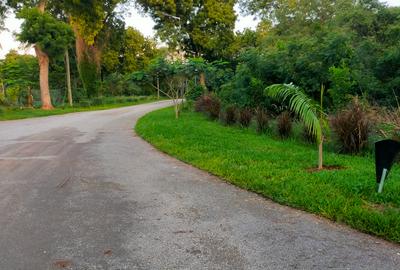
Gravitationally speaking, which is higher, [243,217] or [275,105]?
[275,105]

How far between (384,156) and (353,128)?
11.0ft

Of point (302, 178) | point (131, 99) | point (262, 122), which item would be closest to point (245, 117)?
point (262, 122)

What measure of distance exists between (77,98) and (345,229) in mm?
35674

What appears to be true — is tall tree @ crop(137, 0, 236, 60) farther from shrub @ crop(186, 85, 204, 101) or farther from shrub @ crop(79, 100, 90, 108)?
shrub @ crop(186, 85, 204, 101)

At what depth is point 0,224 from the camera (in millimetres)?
4164

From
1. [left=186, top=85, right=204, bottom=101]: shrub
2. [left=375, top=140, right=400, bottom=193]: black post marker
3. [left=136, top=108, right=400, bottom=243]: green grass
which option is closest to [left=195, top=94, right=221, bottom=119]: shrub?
[left=186, top=85, right=204, bottom=101]: shrub

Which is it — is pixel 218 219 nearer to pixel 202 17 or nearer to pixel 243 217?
pixel 243 217

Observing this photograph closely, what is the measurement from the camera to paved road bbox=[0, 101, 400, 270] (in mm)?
3271

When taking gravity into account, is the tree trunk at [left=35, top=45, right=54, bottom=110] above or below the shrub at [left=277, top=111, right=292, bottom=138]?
above

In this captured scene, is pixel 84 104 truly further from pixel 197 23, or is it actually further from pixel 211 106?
pixel 211 106

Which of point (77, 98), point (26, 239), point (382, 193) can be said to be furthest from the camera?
point (77, 98)

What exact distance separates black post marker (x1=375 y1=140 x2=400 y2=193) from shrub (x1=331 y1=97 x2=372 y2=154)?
331cm

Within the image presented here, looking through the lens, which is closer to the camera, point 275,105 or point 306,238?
point 306,238

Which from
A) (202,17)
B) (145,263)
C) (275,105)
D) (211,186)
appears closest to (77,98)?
(202,17)
